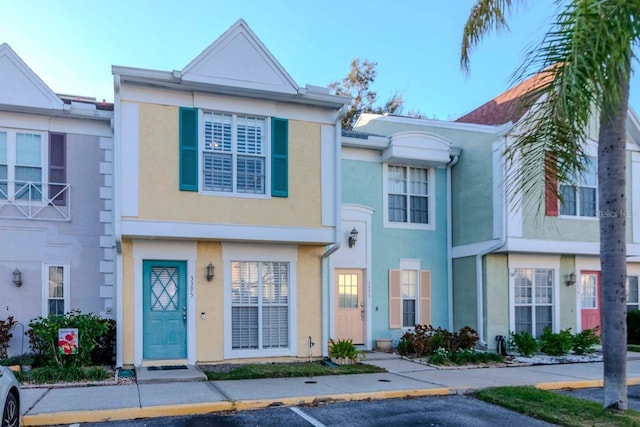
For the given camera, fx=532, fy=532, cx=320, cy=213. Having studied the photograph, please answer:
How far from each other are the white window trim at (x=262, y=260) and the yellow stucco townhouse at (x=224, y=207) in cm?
2

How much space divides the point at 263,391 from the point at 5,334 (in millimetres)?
5328

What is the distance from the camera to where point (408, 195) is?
1434 cm

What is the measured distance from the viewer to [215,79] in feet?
34.6

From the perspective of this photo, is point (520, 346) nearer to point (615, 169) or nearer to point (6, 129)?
point (615, 169)

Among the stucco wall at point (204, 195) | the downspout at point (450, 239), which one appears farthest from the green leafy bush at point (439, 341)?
the stucco wall at point (204, 195)

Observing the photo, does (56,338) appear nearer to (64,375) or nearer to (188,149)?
(64,375)

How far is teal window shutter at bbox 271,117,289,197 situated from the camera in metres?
11.1

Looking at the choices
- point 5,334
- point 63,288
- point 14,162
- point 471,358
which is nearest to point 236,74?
point 14,162

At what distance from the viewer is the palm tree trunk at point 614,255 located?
6.88 metres

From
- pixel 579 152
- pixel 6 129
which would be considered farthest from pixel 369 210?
pixel 6 129

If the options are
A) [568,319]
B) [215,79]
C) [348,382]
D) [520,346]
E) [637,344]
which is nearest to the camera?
[348,382]

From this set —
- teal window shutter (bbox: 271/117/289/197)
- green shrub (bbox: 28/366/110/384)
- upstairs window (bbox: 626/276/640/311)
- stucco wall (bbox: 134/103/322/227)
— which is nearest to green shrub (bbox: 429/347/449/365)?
stucco wall (bbox: 134/103/322/227)

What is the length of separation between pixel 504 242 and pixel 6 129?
11.3m

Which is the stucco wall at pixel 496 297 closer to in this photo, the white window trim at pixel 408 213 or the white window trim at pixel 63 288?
the white window trim at pixel 408 213
